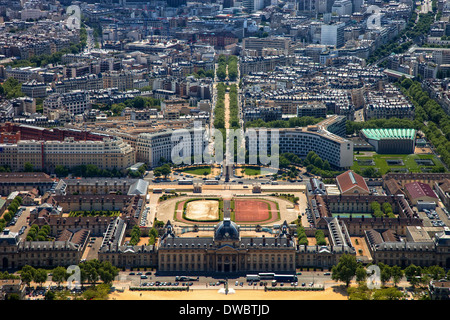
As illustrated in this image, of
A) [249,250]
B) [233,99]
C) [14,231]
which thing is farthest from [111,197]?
[233,99]

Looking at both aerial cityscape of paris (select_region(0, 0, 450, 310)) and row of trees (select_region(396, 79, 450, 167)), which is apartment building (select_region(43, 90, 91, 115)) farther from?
row of trees (select_region(396, 79, 450, 167))

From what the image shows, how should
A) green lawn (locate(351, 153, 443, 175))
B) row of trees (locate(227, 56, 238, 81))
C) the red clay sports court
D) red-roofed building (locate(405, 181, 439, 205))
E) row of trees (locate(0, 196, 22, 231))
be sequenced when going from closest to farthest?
row of trees (locate(0, 196, 22, 231))
the red clay sports court
red-roofed building (locate(405, 181, 439, 205))
green lawn (locate(351, 153, 443, 175))
row of trees (locate(227, 56, 238, 81))

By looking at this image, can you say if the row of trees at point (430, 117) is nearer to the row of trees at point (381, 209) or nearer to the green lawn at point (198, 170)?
the row of trees at point (381, 209)

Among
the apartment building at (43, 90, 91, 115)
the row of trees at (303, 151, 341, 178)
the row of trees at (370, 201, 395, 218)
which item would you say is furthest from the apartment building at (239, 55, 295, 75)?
the row of trees at (370, 201, 395, 218)

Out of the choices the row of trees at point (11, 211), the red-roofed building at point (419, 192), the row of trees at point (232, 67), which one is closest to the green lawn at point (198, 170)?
the row of trees at point (11, 211)

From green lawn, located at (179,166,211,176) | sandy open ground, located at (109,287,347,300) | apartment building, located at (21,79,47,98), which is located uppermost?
apartment building, located at (21,79,47,98)
